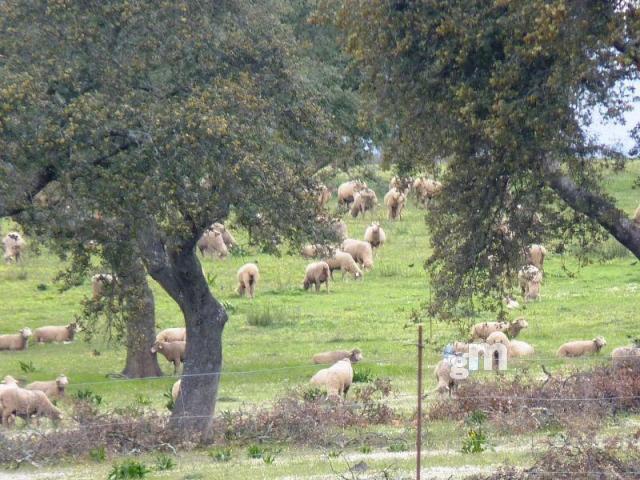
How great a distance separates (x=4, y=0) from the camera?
15742mm

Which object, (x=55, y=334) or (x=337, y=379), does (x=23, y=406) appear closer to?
(x=337, y=379)

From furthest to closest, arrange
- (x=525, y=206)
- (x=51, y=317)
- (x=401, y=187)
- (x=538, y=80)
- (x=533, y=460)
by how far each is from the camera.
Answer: (x=51, y=317), (x=401, y=187), (x=525, y=206), (x=533, y=460), (x=538, y=80)

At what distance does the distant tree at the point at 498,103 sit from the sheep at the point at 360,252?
22.6 m

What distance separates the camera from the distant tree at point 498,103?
12891mm

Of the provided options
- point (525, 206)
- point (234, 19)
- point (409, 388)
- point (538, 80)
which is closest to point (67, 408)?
point (409, 388)

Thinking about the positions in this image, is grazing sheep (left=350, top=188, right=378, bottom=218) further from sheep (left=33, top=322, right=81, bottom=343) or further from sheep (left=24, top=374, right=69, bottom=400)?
sheep (left=24, top=374, right=69, bottom=400)

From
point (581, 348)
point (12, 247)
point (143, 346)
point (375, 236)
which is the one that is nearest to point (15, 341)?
point (143, 346)

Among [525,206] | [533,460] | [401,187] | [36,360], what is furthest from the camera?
[36,360]

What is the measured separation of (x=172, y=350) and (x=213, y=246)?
1493 cm

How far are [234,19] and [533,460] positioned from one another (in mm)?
7449

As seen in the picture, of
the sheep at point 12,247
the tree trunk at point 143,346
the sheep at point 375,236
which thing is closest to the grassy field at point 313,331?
the sheep at point 12,247

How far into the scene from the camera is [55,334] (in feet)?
103

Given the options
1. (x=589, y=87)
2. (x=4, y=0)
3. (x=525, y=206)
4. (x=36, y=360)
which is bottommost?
(x=36, y=360)

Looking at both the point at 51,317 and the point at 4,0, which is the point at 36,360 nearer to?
the point at 51,317
